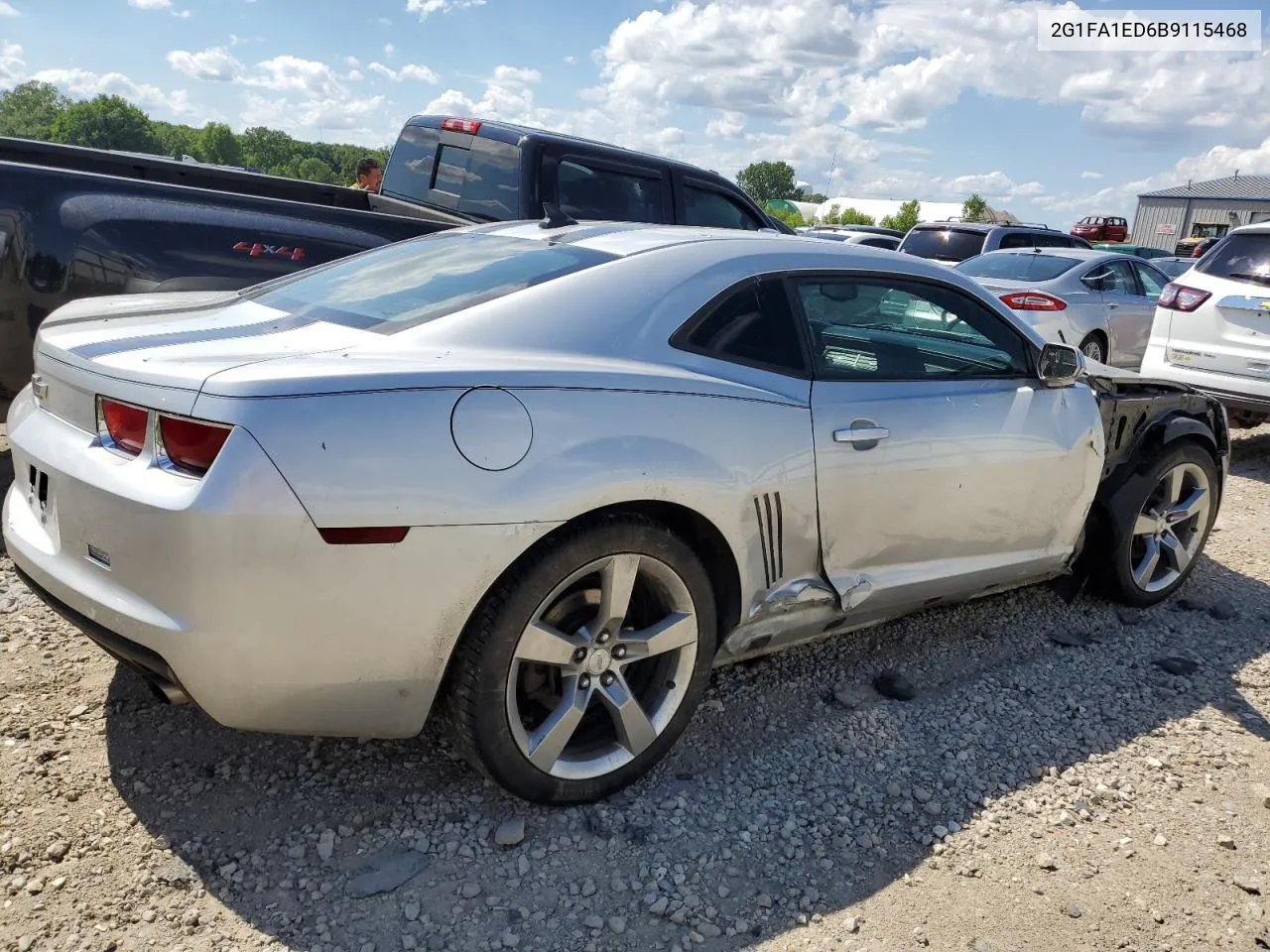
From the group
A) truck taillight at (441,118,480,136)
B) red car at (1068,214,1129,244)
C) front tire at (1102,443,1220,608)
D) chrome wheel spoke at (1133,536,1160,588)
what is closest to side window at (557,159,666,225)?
truck taillight at (441,118,480,136)

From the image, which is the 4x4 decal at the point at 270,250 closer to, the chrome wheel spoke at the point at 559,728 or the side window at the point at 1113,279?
the chrome wheel spoke at the point at 559,728

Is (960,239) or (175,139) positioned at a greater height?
(175,139)

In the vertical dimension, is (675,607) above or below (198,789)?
above

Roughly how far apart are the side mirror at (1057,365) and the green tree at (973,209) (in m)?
57.7

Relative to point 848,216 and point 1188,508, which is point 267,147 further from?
point 1188,508

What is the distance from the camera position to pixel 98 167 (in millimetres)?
5766

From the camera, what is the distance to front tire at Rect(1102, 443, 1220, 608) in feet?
14.0

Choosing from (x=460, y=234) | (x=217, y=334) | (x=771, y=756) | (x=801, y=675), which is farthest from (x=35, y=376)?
(x=801, y=675)

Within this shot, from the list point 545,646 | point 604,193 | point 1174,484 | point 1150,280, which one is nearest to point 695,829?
point 545,646

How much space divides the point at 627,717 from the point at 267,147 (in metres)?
157

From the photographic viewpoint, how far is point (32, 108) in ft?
410

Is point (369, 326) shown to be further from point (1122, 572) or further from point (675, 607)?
point (1122, 572)

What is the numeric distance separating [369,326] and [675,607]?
3.68 feet

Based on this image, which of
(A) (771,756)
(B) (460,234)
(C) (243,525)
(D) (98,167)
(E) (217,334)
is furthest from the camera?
(D) (98,167)
